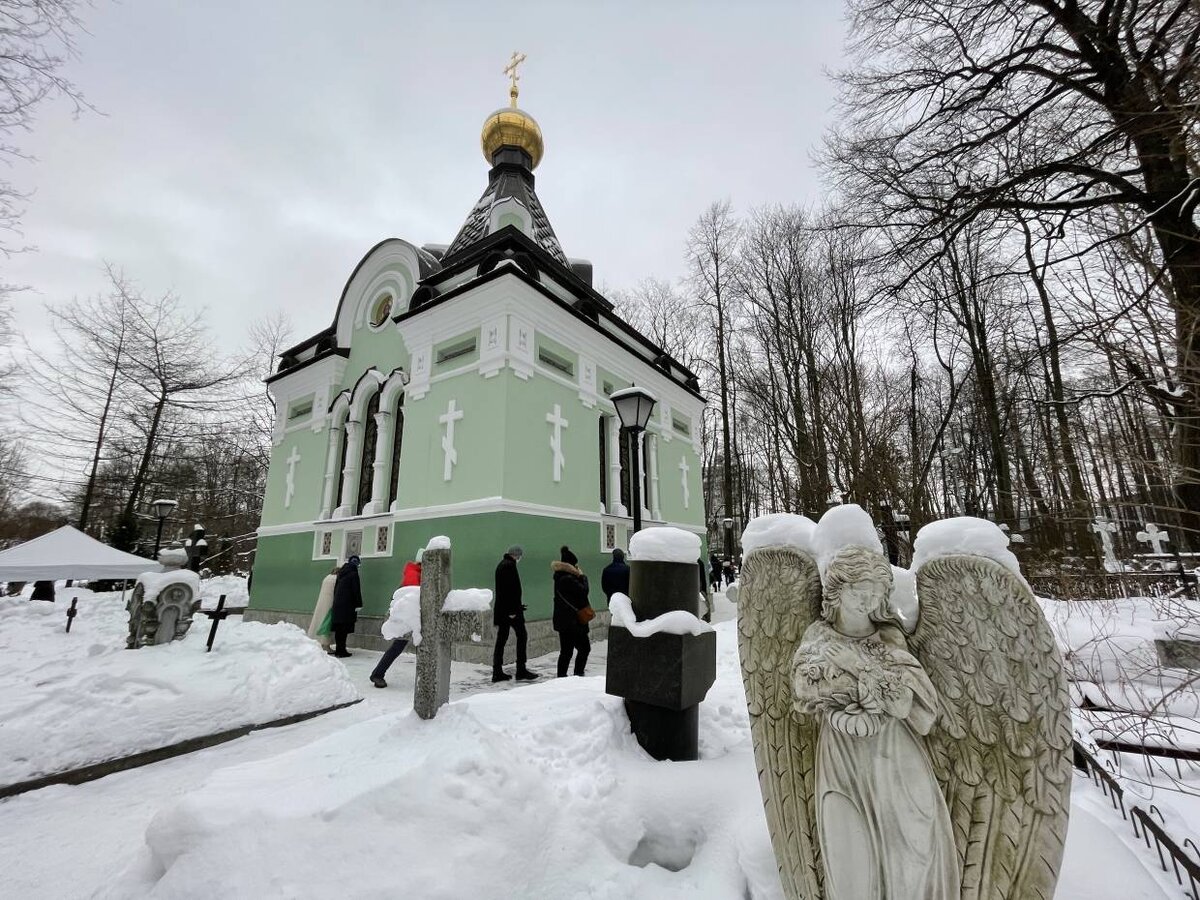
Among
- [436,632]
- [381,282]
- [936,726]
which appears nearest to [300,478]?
[381,282]

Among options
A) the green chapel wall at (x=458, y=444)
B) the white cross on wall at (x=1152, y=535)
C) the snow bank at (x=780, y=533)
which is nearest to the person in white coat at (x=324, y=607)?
the green chapel wall at (x=458, y=444)

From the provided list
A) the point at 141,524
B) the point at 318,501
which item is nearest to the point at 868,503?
the point at 318,501

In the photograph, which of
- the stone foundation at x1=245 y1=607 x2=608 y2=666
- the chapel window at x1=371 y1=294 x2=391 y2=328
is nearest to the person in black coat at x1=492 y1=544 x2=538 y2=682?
the stone foundation at x1=245 y1=607 x2=608 y2=666

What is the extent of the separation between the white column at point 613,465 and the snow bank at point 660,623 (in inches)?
→ 304

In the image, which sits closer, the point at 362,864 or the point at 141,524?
the point at 362,864

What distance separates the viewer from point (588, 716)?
3.38 meters

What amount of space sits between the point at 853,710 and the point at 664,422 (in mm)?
12647

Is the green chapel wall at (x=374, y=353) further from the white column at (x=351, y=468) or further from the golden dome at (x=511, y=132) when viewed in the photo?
the golden dome at (x=511, y=132)

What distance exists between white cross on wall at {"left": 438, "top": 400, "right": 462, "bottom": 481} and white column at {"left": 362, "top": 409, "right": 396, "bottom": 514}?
2.38 m

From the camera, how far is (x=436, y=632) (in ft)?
10.8

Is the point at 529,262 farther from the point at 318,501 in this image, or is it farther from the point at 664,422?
the point at 318,501

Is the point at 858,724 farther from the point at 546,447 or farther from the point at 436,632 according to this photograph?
the point at 546,447

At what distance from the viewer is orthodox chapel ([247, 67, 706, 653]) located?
9.11m

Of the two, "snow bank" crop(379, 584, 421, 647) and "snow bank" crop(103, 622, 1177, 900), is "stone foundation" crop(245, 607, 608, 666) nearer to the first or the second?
"snow bank" crop(379, 584, 421, 647)
